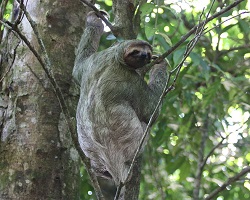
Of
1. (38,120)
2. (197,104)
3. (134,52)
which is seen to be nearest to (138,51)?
(134,52)

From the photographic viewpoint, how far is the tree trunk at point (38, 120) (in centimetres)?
433

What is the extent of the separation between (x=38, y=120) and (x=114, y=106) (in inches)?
27.6

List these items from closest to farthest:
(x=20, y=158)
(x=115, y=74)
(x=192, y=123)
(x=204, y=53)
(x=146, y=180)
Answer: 1. (x=20, y=158)
2. (x=115, y=74)
3. (x=192, y=123)
4. (x=204, y=53)
5. (x=146, y=180)

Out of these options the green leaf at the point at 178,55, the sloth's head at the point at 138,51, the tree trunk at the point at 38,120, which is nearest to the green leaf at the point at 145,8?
the sloth's head at the point at 138,51

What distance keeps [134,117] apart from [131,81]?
1.26 ft

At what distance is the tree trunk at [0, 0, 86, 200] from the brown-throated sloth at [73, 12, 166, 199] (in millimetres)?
194

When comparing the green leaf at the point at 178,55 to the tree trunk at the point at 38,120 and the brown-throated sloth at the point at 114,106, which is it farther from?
the tree trunk at the point at 38,120

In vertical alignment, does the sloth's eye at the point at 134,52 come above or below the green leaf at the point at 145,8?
below

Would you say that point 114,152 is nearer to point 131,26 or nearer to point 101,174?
point 101,174

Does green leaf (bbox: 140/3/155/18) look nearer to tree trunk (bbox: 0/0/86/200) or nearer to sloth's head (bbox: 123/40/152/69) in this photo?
sloth's head (bbox: 123/40/152/69)

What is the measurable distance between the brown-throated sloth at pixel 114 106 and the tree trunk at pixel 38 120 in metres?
0.19

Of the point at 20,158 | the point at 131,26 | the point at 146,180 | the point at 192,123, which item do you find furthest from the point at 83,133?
the point at 146,180

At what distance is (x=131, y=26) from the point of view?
4445 millimetres

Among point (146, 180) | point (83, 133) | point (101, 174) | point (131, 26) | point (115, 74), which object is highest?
point (131, 26)
